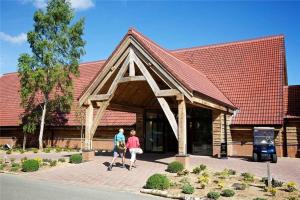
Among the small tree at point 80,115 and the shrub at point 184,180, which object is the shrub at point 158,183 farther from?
the small tree at point 80,115

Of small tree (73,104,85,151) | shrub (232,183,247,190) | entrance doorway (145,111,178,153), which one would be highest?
small tree (73,104,85,151)

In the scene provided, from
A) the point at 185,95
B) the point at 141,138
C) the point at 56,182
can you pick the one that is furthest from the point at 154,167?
the point at 141,138

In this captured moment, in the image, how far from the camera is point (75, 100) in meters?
26.9

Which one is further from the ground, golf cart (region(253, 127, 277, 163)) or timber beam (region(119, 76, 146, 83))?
timber beam (region(119, 76, 146, 83))

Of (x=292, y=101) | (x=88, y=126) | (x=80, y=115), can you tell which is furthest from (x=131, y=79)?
(x=292, y=101)

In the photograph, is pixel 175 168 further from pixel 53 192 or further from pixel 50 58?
pixel 50 58

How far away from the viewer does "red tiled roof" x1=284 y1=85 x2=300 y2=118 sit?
1958cm

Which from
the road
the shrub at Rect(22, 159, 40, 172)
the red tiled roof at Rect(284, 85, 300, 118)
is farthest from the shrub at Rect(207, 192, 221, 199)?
the red tiled roof at Rect(284, 85, 300, 118)

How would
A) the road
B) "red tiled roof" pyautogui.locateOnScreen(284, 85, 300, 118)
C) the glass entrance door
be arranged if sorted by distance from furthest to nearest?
the glass entrance door < "red tiled roof" pyautogui.locateOnScreen(284, 85, 300, 118) < the road

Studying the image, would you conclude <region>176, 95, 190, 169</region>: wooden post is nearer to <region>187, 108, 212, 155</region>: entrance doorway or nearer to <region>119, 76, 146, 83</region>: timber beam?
<region>119, 76, 146, 83</region>: timber beam

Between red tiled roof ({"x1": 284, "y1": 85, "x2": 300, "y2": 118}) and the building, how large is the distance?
0.06m

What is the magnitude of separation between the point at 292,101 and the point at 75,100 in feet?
53.7

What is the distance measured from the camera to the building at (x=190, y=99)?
15.2m

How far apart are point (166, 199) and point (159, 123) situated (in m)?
12.1
